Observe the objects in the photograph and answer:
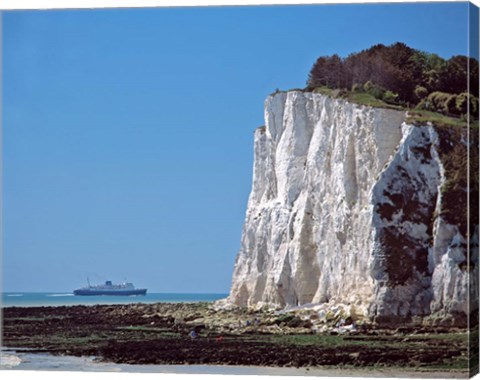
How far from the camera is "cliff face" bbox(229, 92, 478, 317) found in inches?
976

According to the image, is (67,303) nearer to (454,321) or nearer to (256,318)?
(256,318)

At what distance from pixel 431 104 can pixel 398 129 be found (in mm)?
1273

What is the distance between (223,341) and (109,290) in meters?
3.35

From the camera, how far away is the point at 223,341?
25.8m

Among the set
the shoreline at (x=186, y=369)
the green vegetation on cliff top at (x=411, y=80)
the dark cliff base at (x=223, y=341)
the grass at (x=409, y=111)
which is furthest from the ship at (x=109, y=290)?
the grass at (x=409, y=111)

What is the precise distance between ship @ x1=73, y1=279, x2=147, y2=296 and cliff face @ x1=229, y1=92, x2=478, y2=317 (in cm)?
354

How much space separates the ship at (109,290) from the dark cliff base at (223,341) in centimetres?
46

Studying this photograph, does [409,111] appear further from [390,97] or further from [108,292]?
[108,292]

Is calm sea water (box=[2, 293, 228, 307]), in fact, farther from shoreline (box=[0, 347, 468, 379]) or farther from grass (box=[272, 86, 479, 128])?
grass (box=[272, 86, 479, 128])

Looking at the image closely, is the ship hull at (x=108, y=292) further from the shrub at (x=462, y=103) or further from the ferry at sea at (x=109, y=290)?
the shrub at (x=462, y=103)

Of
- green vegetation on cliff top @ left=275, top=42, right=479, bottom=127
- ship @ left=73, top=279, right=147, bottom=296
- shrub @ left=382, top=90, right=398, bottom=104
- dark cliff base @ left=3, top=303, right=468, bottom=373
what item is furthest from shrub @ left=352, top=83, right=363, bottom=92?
ship @ left=73, top=279, right=147, bottom=296

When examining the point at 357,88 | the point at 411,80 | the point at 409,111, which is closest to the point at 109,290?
the point at 357,88

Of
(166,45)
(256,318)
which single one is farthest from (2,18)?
(256,318)

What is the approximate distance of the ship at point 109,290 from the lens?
91.4ft
